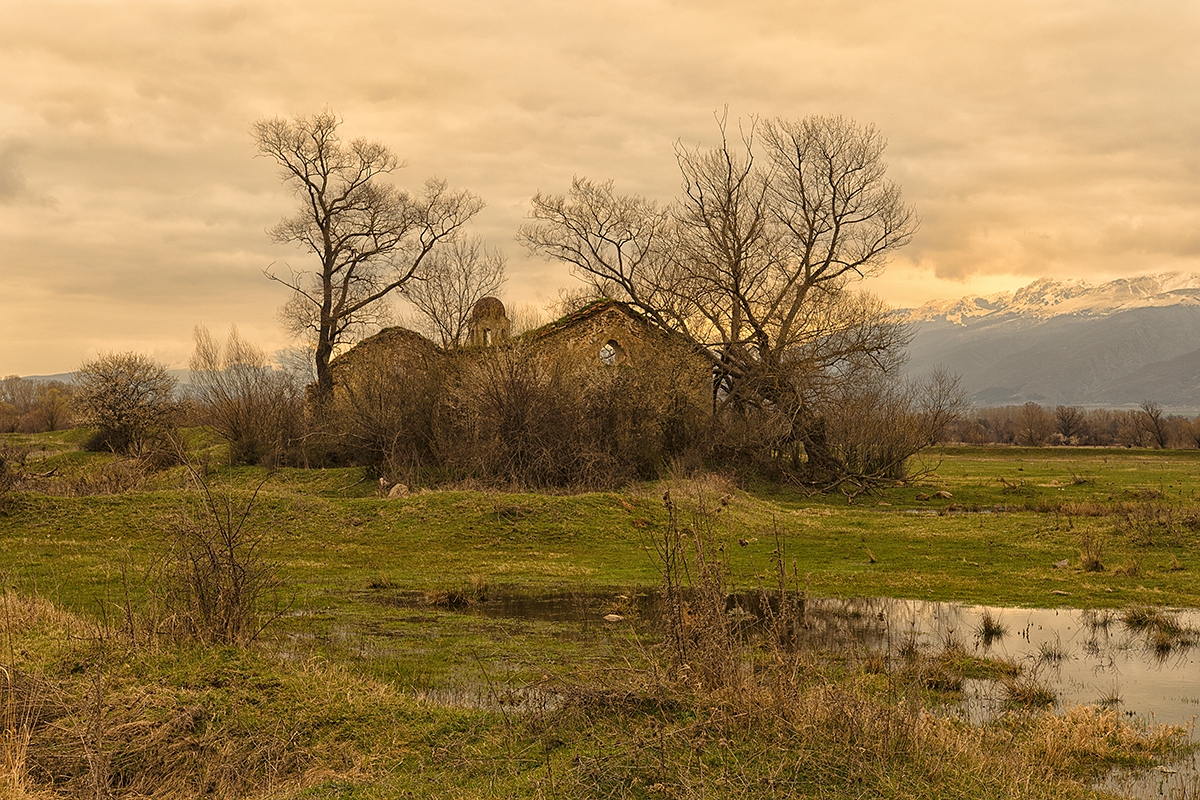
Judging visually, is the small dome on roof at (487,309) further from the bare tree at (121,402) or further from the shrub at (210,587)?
the shrub at (210,587)

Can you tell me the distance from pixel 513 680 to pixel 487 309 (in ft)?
123

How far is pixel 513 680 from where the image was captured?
30.9 feet

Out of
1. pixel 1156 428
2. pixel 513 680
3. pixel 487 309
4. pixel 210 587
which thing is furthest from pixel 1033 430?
pixel 210 587

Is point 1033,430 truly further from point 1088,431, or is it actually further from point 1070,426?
point 1088,431

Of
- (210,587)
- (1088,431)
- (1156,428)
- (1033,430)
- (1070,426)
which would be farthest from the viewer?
(1088,431)

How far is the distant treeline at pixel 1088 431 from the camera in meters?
71.4

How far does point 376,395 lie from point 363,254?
45.1 feet

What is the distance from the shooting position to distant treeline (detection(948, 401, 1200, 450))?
71438 millimetres

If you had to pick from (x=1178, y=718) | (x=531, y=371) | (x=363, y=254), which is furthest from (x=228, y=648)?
(x=363, y=254)

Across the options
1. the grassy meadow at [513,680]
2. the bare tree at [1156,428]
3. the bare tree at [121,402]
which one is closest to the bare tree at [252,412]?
the bare tree at [121,402]

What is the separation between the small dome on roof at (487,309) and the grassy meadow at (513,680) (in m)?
27.1

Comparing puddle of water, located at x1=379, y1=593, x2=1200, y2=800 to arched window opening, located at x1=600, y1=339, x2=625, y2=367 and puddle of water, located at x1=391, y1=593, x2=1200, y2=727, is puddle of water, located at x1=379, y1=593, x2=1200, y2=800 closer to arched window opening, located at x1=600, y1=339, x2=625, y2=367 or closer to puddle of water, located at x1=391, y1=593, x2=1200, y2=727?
puddle of water, located at x1=391, y1=593, x2=1200, y2=727

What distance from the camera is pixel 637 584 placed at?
51.2 ft

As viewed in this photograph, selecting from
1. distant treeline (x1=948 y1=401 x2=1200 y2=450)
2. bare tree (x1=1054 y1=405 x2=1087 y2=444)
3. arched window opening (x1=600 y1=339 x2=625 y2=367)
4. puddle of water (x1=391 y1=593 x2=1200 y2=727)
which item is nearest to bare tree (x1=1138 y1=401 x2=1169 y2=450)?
distant treeline (x1=948 y1=401 x2=1200 y2=450)
